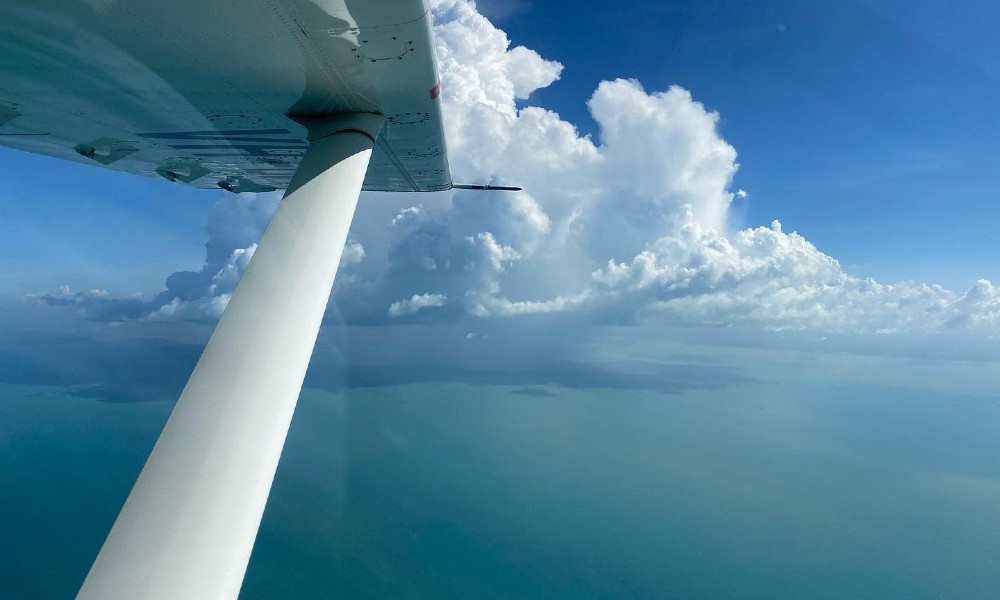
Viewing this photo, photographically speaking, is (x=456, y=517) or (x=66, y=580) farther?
(x=456, y=517)

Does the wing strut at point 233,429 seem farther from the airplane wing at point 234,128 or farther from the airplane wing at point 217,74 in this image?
the airplane wing at point 217,74

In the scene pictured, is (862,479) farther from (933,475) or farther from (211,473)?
(211,473)

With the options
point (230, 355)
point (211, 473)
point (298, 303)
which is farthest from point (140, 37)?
point (211, 473)

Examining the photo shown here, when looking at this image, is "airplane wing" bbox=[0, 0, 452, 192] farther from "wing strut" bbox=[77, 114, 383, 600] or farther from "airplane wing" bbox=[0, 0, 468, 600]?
"wing strut" bbox=[77, 114, 383, 600]

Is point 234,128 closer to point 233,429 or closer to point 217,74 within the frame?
point 217,74

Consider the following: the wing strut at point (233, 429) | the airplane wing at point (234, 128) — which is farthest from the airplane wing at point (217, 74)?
the wing strut at point (233, 429)
